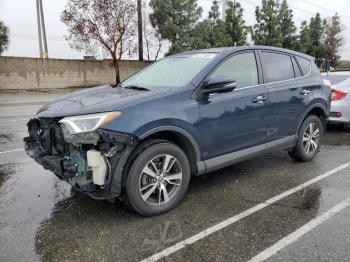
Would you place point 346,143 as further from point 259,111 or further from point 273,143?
point 259,111

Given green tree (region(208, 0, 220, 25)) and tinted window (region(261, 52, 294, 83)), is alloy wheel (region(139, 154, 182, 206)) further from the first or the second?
green tree (region(208, 0, 220, 25))

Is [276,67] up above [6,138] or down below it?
above

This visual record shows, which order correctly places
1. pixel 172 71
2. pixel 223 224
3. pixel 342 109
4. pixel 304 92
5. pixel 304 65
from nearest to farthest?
pixel 223 224
pixel 172 71
pixel 304 92
pixel 304 65
pixel 342 109

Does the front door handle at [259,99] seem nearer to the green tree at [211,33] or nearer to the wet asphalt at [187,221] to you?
the wet asphalt at [187,221]

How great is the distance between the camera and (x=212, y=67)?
3.98m

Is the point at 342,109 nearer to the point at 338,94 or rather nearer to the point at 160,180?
the point at 338,94

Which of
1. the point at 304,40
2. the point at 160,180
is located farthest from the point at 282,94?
the point at 304,40

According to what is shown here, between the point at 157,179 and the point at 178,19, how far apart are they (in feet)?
84.5

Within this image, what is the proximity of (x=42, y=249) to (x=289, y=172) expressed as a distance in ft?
11.6

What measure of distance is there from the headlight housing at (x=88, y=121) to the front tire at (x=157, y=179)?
0.49 metres

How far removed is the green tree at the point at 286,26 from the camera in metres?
29.2

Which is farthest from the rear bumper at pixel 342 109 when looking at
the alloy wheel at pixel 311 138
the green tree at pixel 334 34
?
the green tree at pixel 334 34

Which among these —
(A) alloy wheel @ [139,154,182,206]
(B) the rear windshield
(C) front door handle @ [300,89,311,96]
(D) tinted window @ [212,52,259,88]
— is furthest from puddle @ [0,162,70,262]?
(B) the rear windshield

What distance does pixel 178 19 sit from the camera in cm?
2745
